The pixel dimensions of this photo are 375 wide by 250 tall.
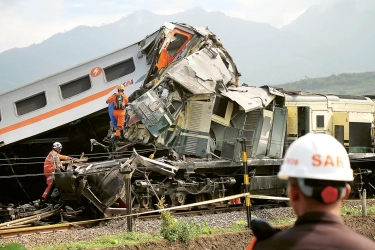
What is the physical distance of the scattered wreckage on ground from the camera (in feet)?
37.0

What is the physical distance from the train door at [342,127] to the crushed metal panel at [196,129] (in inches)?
155

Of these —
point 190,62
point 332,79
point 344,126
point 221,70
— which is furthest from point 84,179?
point 332,79

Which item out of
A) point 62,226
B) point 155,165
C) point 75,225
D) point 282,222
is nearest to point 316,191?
point 282,222

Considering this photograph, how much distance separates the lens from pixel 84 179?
11.0 metres

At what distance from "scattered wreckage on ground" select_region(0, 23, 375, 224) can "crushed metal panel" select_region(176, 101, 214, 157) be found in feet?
0.08

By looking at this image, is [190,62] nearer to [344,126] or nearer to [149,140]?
[149,140]

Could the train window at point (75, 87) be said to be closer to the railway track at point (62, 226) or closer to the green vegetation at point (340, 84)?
the railway track at point (62, 226)

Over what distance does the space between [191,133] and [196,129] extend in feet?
0.50

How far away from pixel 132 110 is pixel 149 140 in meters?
0.81

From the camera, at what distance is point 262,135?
13406 millimetres

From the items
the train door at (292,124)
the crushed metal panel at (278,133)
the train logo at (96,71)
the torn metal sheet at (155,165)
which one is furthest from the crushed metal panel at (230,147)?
the train logo at (96,71)

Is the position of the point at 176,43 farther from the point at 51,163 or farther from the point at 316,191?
the point at 316,191

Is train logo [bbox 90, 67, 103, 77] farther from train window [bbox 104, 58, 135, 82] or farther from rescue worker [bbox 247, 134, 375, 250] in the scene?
rescue worker [bbox 247, 134, 375, 250]

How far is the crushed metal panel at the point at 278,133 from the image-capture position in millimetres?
13755
